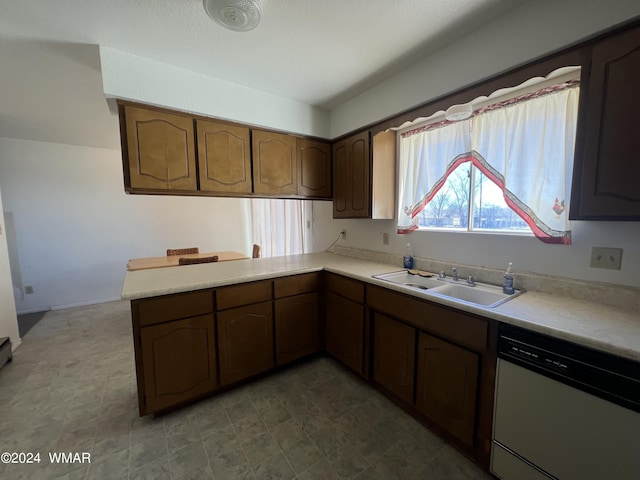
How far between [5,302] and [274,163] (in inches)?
122

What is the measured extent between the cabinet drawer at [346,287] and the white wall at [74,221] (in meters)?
3.54

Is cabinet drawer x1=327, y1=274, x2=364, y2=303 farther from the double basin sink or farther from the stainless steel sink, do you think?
the stainless steel sink

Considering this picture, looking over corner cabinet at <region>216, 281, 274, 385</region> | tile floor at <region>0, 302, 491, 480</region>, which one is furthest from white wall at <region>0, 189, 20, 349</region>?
corner cabinet at <region>216, 281, 274, 385</region>

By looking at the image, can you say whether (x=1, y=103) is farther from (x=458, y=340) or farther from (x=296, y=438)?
(x=458, y=340)

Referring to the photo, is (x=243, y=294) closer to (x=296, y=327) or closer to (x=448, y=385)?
(x=296, y=327)

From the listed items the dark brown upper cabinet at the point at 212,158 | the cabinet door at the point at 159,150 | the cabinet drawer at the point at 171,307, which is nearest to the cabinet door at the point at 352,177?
the dark brown upper cabinet at the point at 212,158

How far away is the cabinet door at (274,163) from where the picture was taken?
7.53ft

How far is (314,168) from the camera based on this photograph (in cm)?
265

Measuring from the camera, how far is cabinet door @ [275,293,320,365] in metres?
2.14

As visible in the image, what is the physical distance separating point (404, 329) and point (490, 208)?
104 centimetres

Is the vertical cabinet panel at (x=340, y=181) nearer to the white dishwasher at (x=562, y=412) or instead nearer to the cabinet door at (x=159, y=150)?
the cabinet door at (x=159, y=150)

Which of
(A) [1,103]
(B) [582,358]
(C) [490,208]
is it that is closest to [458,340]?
(B) [582,358]

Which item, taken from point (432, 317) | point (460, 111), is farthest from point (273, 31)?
point (432, 317)

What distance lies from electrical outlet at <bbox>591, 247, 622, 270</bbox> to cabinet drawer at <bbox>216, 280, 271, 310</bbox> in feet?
6.51
